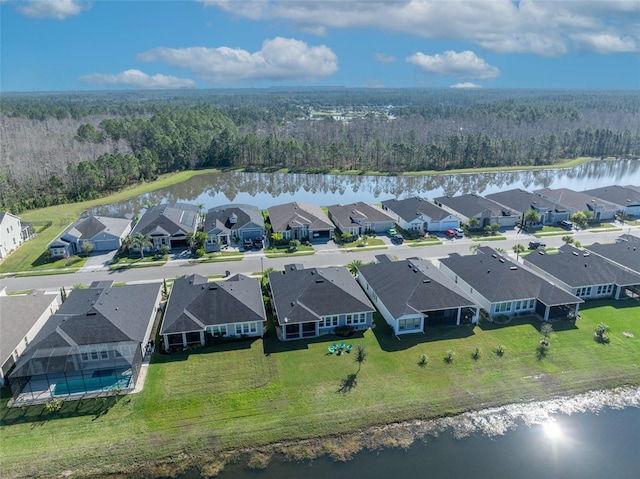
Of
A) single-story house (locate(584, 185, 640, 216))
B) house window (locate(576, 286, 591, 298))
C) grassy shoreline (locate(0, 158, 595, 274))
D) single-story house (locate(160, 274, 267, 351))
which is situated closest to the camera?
single-story house (locate(160, 274, 267, 351))

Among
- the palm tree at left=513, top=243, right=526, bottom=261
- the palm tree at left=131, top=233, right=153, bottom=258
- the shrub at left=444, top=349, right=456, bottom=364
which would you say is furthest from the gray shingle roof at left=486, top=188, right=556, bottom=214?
the palm tree at left=131, top=233, right=153, bottom=258

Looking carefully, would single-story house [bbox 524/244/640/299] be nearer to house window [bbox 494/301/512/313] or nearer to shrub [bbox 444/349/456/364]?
house window [bbox 494/301/512/313]

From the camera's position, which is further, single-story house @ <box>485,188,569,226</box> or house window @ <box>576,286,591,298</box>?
single-story house @ <box>485,188,569,226</box>

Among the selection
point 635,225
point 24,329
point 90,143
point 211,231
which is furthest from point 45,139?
point 635,225

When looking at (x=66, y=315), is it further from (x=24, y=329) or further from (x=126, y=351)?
(x=126, y=351)

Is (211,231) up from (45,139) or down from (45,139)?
down

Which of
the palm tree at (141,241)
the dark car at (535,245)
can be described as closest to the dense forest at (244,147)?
the palm tree at (141,241)
